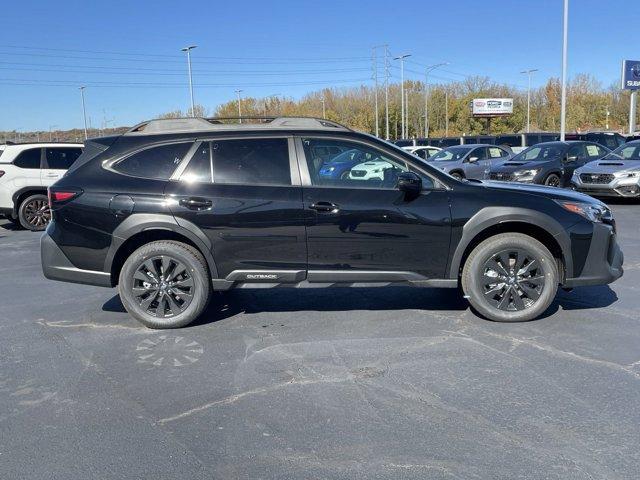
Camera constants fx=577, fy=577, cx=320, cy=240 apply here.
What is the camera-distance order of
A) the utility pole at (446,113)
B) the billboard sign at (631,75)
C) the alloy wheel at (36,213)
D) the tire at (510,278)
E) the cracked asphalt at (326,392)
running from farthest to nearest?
the utility pole at (446,113) < the billboard sign at (631,75) < the alloy wheel at (36,213) < the tire at (510,278) < the cracked asphalt at (326,392)

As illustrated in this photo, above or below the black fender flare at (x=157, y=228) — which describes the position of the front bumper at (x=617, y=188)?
below

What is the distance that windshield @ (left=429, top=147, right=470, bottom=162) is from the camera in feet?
65.6

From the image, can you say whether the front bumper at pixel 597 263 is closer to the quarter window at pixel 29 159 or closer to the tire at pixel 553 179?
the quarter window at pixel 29 159

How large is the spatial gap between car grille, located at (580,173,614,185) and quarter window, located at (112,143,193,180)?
11.9 m

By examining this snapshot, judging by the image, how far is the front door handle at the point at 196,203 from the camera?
5.05m

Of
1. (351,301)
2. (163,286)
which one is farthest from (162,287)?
(351,301)

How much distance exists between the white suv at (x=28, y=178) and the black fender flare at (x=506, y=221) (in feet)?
32.4

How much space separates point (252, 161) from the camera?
5.20 m

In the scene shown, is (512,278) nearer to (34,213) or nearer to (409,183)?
(409,183)

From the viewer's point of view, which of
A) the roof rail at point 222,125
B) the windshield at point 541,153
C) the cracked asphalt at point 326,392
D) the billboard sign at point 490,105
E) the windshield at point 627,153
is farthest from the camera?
the billboard sign at point 490,105

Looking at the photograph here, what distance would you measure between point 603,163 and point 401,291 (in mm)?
10538

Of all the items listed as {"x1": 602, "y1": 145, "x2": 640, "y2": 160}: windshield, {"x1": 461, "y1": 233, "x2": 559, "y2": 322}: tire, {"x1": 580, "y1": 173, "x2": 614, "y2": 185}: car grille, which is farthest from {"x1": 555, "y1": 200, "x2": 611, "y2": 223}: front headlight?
{"x1": 602, "y1": 145, "x2": 640, "y2": 160}: windshield

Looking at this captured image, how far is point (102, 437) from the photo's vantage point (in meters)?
3.33

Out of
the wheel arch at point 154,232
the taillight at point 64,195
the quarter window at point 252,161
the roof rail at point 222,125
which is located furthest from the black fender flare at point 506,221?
the taillight at point 64,195
